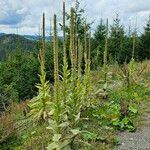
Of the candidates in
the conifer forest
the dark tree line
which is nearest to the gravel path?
the conifer forest

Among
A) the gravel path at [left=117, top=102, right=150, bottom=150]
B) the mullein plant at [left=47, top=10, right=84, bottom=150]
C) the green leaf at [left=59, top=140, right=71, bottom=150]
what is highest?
the mullein plant at [left=47, top=10, right=84, bottom=150]

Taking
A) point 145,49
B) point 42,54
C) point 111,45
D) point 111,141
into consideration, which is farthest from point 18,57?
point 111,141

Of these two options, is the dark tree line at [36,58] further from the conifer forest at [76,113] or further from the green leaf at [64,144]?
the green leaf at [64,144]

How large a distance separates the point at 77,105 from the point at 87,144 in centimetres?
110

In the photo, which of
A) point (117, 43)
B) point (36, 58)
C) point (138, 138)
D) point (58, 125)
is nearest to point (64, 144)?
point (58, 125)

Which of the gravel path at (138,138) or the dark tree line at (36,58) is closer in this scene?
the gravel path at (138,138)

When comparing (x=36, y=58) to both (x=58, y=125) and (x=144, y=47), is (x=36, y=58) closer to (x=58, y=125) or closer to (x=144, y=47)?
(x=144, y=47)

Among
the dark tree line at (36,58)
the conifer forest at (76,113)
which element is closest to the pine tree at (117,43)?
the dark tree line at (36,58)

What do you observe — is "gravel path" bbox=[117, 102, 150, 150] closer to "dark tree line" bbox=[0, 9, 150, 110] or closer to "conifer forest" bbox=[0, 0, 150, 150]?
"conifer forest" bbox=[0, 0, 150, 150]

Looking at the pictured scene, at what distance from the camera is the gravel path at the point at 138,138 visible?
344 inches

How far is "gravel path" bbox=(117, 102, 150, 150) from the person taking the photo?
874 cm

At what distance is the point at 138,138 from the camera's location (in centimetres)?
932

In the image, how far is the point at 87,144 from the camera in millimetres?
8297

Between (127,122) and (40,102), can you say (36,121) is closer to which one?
(40,102)
